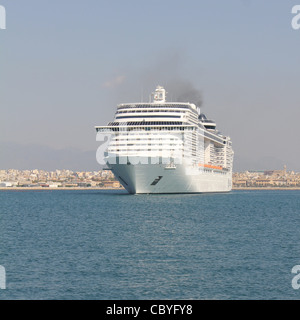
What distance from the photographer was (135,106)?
79.2 metres

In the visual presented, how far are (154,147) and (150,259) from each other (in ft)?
148

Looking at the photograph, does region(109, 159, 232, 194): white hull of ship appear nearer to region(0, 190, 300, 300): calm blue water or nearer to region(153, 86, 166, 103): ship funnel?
region(153, 86, 166, 103): ship funnel

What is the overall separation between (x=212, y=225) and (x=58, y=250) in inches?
627

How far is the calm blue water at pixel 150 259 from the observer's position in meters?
21.5

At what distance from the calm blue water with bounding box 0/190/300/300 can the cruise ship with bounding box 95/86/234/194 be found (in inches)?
989

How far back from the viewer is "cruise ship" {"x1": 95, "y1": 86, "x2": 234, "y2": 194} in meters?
71.6

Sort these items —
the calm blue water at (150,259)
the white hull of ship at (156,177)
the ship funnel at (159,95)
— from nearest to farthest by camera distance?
the calm blue water at (150,259)
the white hull of ship at (156,177)
the ship funnel at (159,95)

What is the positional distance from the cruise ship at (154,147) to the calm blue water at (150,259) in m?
25.1
